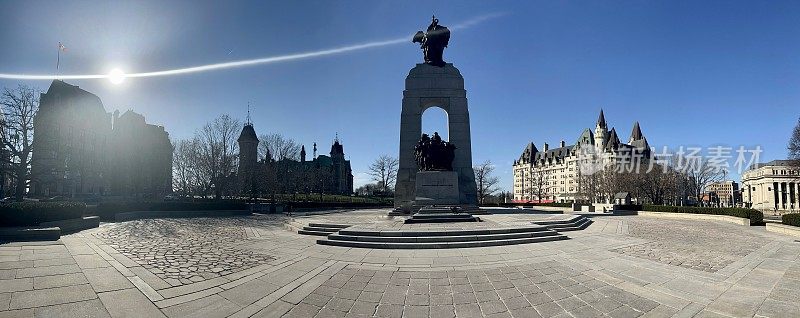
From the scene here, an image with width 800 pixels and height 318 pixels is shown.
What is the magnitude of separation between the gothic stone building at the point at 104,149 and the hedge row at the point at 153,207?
15707mm

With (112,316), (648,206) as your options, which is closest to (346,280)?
(112,316)

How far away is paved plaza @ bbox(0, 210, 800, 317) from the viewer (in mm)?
5453

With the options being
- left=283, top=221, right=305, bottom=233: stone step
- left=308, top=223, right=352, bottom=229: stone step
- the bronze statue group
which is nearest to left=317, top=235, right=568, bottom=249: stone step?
left=308, top=223, right=352, bottom=229: stone step

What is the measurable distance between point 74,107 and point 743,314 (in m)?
86.2

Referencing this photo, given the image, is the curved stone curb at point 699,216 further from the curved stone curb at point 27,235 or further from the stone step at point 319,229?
the curved stone curb at point 27,235

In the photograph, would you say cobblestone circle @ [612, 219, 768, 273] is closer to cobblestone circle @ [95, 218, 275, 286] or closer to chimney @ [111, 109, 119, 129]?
cobblestone circle @ [95, 218, 275, 286]

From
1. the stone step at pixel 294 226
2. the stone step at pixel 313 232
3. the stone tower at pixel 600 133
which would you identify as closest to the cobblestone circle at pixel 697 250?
the stone step at pixel 313 232

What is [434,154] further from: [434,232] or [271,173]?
[271,173]

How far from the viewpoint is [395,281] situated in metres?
7.09

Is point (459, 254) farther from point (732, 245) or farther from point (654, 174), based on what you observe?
point (654, 174)

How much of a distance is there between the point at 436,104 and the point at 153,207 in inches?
917

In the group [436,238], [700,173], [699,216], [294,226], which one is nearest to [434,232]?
[436,238]

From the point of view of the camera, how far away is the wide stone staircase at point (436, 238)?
1097cm

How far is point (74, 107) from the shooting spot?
6228cm
